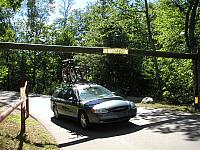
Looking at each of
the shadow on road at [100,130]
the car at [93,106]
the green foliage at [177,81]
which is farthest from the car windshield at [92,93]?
the green foliage at [177,81]

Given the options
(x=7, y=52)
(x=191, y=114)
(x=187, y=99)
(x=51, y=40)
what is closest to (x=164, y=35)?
(x=187, y=99)

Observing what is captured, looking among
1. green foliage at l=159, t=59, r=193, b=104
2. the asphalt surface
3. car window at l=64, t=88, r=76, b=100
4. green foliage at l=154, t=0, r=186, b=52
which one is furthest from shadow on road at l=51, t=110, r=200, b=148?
green foliage at l=154, t=0, r=186, b=52

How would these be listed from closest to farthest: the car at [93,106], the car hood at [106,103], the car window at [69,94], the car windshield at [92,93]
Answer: the car at [93,106] < the car hood at [106,103] < the car windshield at [92,93] < the car window at [69,94]

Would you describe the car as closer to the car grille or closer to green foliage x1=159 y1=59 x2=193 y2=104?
the car grille

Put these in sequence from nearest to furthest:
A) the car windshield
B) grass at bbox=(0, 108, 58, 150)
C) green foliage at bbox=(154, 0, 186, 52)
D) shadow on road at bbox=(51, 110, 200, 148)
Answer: grass at bbox=(0, 108, 58, 150)
shadow on road at bbox=(51, 110, 200, 148)
the car windshield
green foliage at bbox=(154, 0, 186, 52)

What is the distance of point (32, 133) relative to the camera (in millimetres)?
11367

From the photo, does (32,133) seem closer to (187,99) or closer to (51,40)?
(187,99)

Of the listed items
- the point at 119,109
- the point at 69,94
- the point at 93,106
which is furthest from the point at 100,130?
the point at 69,94

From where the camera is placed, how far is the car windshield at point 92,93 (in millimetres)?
13281

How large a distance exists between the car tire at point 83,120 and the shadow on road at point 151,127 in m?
0.18

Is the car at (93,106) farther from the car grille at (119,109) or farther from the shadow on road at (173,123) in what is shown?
the shadow on road at (173,123)

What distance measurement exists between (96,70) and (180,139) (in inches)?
878

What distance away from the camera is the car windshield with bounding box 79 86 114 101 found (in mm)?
13281

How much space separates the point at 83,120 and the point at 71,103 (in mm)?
1200
